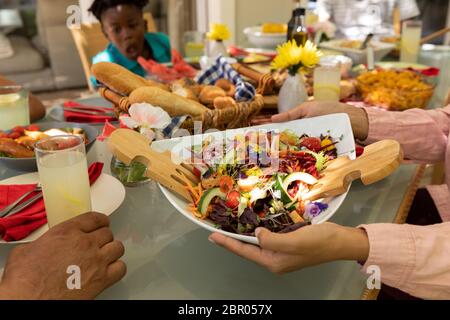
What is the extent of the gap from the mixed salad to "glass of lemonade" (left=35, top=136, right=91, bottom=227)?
0.66ft

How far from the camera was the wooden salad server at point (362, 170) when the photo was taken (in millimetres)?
789

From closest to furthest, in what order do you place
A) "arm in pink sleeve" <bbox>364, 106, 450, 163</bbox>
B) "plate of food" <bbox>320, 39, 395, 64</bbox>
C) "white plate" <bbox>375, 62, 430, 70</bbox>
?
"arm in pink sleeve" <bbox>364, 106, 450, 163</bbox> < "white plate" <bbox>375, 62, 430, 70</bbox> < "plate of food" <bbox>320, 39, 395, 64</bbox>

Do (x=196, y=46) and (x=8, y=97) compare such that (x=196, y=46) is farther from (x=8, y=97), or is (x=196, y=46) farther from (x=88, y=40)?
(x=8, y=97)

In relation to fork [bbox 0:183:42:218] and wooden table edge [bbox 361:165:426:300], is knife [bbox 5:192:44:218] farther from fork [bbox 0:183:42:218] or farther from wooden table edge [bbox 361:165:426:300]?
Answer: wooden table edge [bbox 361:165:426:300]

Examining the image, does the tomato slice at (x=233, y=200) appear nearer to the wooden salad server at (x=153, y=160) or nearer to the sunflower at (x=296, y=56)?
the wooden salad server at (x=153, y=160)

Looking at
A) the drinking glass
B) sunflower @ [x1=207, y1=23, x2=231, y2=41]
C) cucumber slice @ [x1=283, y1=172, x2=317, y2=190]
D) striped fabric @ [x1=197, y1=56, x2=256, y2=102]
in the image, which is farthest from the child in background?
cucumber slice @ [x1=283, y1=172, x2=317, y2=190]

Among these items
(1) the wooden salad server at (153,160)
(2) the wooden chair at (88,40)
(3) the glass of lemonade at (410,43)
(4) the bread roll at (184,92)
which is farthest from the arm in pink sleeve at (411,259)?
(2) the wooden chair at (88,40)

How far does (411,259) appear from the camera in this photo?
28.8 inches

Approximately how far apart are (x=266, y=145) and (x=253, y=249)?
289 mm

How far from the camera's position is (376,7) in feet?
10.9

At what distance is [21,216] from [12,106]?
0.53 metres

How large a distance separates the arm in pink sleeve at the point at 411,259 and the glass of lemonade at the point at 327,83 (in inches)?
28.2

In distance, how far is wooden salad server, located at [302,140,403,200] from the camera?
79 centimetres

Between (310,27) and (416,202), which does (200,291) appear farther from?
(310,27)
